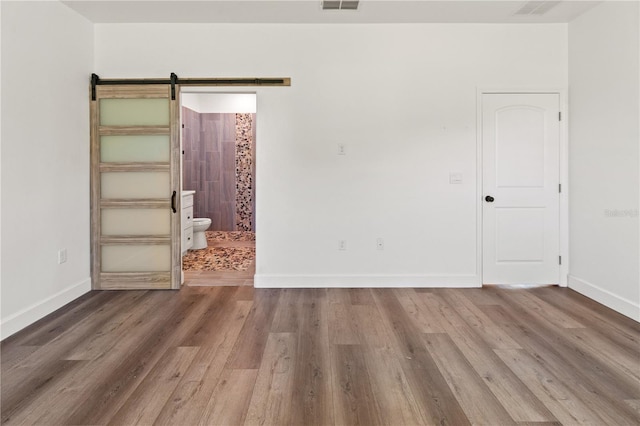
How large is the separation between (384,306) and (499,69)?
9.17ft

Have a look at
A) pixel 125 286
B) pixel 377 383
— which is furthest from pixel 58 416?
pixel 125 286

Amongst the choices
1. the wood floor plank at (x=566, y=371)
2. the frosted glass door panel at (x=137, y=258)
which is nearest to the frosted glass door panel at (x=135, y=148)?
the frosted glass door panel at (x=137, y=258)

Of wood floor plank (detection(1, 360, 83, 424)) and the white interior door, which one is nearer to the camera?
wood floor plank (detection(1, 360, 83, 424))

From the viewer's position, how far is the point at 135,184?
414 centimetres

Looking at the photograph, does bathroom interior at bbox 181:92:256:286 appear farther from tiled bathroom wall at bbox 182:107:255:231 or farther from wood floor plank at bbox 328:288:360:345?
wood floor plank at bbox 328:288:360:345

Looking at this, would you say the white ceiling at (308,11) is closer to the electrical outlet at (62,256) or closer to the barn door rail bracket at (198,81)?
the barn door rail bracket at (198,81)

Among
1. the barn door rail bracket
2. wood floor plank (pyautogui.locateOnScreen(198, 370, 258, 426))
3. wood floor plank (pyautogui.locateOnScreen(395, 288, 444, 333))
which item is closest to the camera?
wood floor plank (pyautogui.locateOnScreen(198, 370, 258, 426))

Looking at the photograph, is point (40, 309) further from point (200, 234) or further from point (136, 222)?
point (200, 234)

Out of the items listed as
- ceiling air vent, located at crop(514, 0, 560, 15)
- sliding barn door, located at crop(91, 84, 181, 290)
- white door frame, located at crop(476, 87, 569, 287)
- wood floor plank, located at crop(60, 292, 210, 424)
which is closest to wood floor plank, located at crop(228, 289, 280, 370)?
wood floor plank, located at crop(60, 292, 210, 424)

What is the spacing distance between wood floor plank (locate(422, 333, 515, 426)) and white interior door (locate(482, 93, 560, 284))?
186 cm

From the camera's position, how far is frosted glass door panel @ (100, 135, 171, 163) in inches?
162

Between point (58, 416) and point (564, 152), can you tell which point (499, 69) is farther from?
point (58, 416)

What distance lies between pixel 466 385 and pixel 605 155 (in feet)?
9.15

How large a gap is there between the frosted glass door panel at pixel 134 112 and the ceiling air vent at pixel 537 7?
3.69 meters
